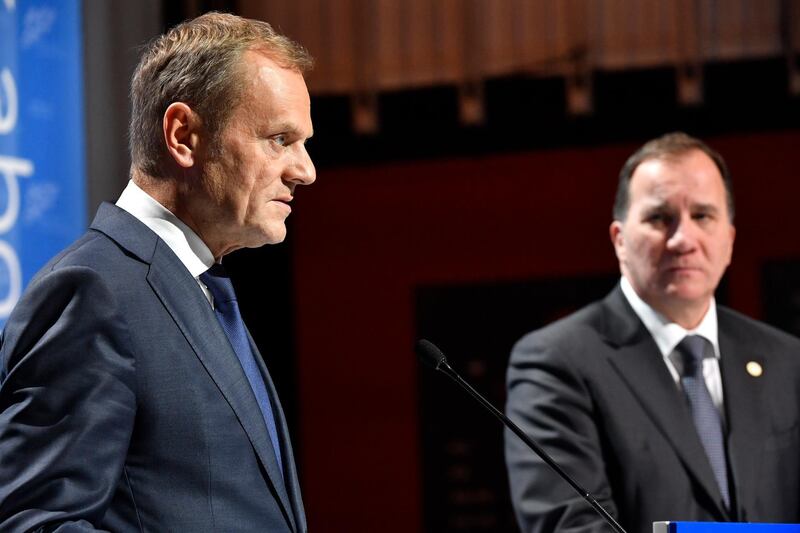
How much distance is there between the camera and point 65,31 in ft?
9.34

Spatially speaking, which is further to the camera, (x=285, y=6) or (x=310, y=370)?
(x=310, y=370)

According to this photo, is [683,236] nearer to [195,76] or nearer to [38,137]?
[195,76]

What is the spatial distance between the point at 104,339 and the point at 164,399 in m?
0.10

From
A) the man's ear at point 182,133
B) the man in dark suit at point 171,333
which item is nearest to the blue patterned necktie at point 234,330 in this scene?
the man in dark suit at point 171,333

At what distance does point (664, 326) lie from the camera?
2568 mm

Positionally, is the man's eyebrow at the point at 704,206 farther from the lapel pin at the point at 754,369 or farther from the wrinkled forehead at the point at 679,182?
the lapel pin at the point at 754,369

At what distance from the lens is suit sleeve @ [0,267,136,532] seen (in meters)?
1.29

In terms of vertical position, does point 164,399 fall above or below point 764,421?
above

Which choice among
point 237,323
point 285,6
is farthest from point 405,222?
point 237,323

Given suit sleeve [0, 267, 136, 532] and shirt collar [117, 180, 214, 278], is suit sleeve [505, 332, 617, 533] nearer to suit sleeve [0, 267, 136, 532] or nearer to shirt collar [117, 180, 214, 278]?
shirt collar [117, 180, 214, 278]

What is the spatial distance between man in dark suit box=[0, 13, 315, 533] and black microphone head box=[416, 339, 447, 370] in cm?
27

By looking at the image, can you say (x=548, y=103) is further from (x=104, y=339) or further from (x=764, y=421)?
(x=104, y=339)

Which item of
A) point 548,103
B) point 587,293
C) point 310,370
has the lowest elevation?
point 310,370

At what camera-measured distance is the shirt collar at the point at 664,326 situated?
255 centimetres
